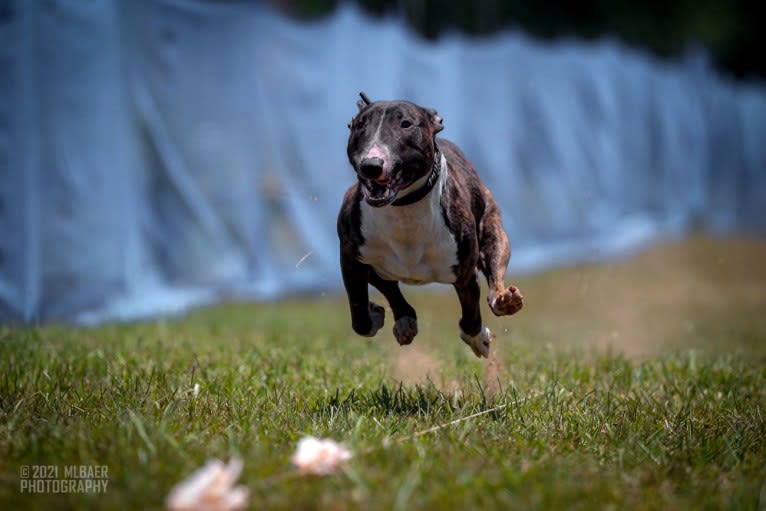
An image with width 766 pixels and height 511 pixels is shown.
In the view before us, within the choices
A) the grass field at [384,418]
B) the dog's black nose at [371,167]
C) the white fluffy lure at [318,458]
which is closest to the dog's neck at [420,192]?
the dog's black nose at [371,167]

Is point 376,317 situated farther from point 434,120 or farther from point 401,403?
point 434,120

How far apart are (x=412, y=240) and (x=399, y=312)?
2.17 feet

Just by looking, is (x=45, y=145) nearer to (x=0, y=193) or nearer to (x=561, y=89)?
(x=0, y=193)

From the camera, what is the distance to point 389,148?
3615 millimetres

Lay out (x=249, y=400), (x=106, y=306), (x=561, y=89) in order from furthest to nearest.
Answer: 1. (x=561, y=89)
2. (x=106, y=306)
3. (x=249, y=400)

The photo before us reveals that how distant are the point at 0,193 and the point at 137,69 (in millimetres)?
1909

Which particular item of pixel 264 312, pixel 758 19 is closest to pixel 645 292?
pixel 264 312

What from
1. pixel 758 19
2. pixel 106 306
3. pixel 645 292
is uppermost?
pixel 758 19

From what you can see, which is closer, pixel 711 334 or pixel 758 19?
pixel 711 334

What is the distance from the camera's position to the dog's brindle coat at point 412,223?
367cm

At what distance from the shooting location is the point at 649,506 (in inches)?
112

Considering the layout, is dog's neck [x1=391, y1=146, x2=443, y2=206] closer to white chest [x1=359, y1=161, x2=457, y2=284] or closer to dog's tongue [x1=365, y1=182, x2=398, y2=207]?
white chest [x1=359, y1=161, x2=457, y2=284]

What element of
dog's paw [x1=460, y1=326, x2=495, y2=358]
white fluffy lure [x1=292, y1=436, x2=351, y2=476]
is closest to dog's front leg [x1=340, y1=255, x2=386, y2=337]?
dog's paw [x1=460, y1=326, x2=495, y2=358]

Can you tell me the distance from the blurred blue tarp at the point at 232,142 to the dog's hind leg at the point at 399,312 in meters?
3.11
